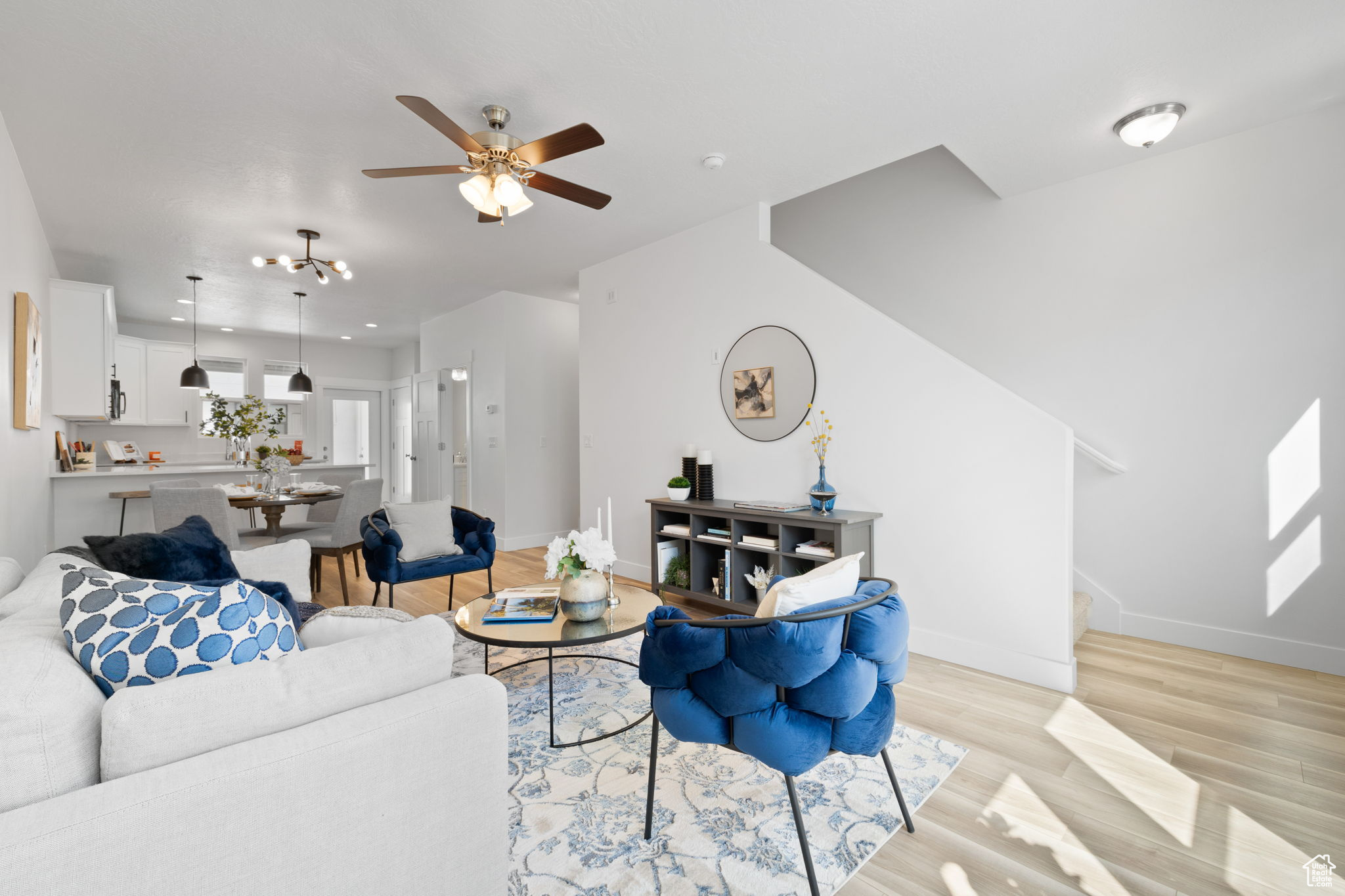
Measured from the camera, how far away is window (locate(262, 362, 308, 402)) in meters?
8.57

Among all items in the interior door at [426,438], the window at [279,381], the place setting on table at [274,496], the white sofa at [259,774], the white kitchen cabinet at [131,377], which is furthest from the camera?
the window at [279,381]

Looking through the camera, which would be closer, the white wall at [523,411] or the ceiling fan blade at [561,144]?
the ceiling fan blade at [561,144]

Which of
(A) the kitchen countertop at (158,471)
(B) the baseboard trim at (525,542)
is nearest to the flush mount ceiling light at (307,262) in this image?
(A) the kitchen countertop at (158,471)

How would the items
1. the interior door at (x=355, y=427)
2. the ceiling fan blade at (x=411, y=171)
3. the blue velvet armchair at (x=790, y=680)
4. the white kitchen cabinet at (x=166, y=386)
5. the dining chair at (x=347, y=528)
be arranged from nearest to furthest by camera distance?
the blue velvet armchair at (x=790, y=680) < the ceiling fan blade at (x=411, y=171) < the dining chair at (x=347, y=528) < the white kitchen cabinet at (x=166, y=386) < the interior door at (x=355, y=427)

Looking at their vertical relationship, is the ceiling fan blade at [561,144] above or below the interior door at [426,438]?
above

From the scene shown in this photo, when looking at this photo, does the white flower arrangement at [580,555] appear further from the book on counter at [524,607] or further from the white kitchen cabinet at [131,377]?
the white kitchen cabinet at [131,377]

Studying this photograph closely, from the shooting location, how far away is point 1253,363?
3.05m

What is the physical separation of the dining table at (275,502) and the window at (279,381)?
15.2 feet

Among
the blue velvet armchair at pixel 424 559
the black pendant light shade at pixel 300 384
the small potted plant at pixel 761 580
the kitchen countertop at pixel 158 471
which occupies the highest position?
the black pendant light shade at pixel 300 384

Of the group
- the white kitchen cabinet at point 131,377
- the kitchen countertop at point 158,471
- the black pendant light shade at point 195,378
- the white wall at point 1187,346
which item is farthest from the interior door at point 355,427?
the white wall at point 1187,346

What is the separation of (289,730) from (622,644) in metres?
2.40

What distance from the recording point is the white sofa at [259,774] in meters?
0.89

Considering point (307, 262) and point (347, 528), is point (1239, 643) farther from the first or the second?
point (307, 262)

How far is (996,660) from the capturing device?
3027 mm
